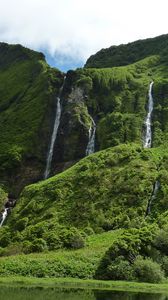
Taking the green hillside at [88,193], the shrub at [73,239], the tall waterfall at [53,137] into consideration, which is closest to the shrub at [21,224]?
the green hillside at [88,193]

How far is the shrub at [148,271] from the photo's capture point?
87438 millimetres

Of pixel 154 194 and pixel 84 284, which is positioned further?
pixel 154 194

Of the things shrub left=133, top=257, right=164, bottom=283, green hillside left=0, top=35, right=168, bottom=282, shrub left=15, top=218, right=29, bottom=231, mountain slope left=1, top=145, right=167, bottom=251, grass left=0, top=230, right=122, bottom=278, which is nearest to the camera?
shrub left=133, top=257, right=164, bottom=283

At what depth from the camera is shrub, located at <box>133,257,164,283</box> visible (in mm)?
87438

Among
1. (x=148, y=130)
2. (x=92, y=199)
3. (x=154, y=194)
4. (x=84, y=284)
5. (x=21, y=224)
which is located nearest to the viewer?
(x=84, y=284)

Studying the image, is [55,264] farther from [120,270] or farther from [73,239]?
[73,239]

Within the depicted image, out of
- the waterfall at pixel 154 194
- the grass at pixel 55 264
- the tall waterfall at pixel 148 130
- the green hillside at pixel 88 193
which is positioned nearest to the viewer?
the grass at pixel 55 264

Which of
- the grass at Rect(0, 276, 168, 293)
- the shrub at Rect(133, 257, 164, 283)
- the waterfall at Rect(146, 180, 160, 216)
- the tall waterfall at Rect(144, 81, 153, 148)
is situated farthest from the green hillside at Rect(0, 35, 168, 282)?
the grass at Rect(0, 276, 168, 293)

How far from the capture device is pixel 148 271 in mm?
87562

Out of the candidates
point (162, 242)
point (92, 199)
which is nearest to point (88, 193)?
point (92, 199)

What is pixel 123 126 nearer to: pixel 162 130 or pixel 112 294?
pixel 162 130

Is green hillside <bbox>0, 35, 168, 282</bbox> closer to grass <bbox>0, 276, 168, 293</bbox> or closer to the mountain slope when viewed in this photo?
the mountain slope

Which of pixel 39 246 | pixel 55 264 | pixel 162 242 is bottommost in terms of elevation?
pixel 55 264

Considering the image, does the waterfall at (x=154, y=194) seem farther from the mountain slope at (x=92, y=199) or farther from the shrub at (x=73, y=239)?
the shrub at (x=73, y=239)
